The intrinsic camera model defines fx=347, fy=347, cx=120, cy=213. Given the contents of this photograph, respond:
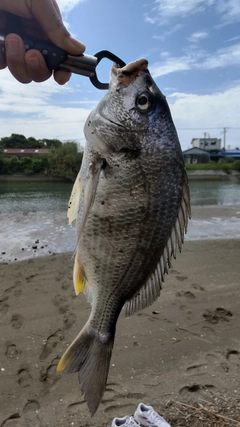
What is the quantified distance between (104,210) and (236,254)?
7579 mm

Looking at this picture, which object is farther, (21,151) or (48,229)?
(21,151)

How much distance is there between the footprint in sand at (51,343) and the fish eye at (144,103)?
3.37m

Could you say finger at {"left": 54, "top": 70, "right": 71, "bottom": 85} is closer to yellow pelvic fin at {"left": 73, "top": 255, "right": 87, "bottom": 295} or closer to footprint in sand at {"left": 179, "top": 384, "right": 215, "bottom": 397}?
yellow pelvic fin at {"left": 73, "top": 255, "right": 87, "bottom": 295}

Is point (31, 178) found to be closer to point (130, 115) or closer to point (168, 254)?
point (130, 115)

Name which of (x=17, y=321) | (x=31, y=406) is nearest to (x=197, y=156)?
(x=17, y=321)

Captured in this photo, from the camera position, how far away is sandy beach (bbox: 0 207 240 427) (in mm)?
3314

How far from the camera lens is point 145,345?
14.1 feet

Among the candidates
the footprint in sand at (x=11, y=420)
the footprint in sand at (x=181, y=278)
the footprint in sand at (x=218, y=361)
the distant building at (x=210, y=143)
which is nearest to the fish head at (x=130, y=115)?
the footprint in sand at (x=11, y=420)

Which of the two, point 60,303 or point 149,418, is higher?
point 149,418

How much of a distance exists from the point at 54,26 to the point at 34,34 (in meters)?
0.16

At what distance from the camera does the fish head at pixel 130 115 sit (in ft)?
5.32

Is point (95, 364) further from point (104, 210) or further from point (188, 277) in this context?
point (188, 277)

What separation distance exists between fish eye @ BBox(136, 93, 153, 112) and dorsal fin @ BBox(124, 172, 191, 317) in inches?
15.0

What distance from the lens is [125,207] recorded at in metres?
1.59
